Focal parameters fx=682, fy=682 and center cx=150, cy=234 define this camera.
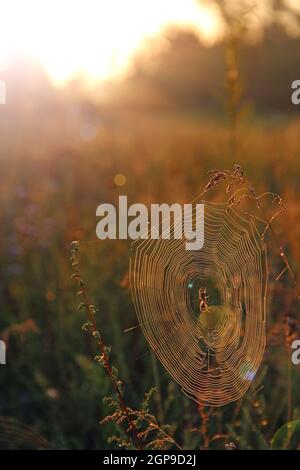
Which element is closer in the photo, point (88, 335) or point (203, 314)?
point (203, 314)

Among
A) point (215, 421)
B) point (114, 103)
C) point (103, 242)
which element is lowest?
point (215, 421)

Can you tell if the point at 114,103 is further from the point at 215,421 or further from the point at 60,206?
the point at 215,421

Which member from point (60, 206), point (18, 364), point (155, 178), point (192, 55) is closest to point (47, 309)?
point (18, 364)

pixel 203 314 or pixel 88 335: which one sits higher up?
pixel 203 314

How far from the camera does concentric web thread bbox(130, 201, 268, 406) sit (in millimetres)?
1637

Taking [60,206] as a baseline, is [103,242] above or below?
below

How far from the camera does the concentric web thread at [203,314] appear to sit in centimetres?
164

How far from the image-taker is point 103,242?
3.15 metres

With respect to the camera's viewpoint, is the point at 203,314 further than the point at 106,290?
No

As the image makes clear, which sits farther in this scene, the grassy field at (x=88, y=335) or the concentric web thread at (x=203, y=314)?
the grassy field at (x=88, y=335)

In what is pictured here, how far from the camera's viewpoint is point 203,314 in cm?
180

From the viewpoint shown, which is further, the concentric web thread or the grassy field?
the grassy field
